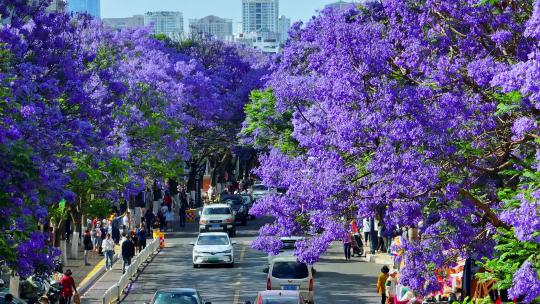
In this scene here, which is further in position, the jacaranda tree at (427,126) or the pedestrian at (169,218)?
the pedestrian at (169,218)

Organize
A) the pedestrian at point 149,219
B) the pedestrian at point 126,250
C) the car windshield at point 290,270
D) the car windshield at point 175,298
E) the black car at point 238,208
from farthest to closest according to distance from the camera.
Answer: the black car at point 238,208
the pedestrian at point 149,219
the pedestrian at point 126,250
the car windshield at point 290,270
the car windshield at point 175,298

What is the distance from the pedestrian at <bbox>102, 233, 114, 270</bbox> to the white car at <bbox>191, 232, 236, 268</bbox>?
3.04 m

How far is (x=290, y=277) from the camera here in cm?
3472

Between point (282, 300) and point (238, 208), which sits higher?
point (238, 208)

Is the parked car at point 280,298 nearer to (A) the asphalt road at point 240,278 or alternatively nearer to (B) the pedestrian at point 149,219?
(A) the asphalt road at point 240,278

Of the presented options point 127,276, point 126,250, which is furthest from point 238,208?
point 127,276

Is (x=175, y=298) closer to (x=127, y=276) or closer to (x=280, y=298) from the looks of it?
(x=280, y=298)

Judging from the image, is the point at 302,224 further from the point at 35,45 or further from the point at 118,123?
the point at 118,123

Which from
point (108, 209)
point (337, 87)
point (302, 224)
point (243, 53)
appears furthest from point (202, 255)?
point (243, 53)

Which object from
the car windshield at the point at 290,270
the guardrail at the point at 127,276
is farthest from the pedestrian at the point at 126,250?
the car windshield at the point at 290,270

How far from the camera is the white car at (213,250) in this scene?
4534cm

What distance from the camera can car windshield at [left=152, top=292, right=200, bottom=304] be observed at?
1156 inches

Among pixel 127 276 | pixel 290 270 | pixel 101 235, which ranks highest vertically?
pixel 101 235

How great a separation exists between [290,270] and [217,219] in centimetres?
2344
